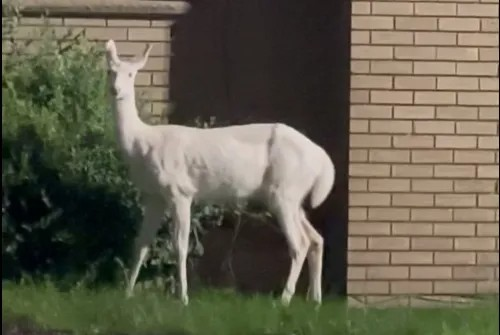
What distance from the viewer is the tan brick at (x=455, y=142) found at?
935 cm

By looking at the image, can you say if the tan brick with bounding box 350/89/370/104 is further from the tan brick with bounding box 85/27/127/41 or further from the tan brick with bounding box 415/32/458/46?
the tan brick with bounding box 85/27/127/41

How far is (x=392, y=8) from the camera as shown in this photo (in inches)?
367

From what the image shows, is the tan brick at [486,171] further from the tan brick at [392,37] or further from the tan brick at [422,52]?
the tan brick at [392,37]

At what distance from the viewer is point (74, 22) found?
1007 centimetres

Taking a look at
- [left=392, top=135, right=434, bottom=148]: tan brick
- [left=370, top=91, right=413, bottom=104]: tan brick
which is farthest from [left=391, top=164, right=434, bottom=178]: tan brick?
[left=370, top=91, right=413, bottom=104]: tan brick

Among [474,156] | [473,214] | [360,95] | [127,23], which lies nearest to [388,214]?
[473,214]

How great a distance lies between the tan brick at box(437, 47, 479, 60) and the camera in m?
9.33

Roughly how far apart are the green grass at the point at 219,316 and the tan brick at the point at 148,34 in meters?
1.99

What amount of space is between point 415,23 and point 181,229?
192cm

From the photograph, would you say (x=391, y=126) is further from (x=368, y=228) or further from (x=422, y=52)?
(x=368, y=228)

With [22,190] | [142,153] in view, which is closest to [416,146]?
[142,153]

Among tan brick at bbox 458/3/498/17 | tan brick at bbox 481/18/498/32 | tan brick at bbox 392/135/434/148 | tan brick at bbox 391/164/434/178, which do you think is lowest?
tan brick at bbox 391/164/434/178

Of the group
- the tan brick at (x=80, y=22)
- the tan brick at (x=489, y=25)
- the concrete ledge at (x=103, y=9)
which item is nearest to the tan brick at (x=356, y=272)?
the tan brick at (x=489, y=25)

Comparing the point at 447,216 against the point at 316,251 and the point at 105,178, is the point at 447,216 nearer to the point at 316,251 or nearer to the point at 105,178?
the point at 316,251
